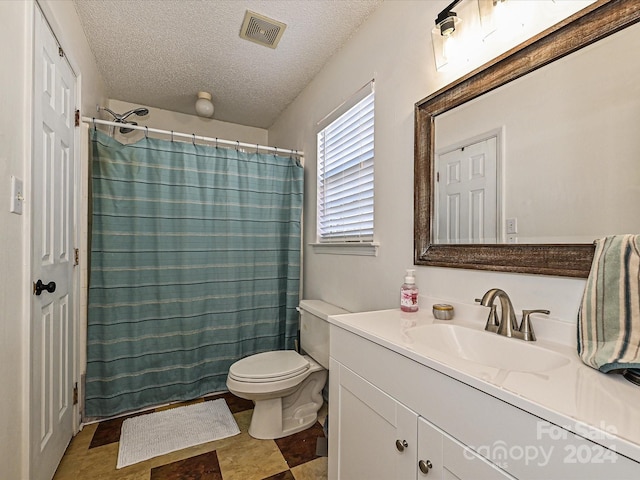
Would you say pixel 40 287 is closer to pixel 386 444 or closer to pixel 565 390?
pixel 386 444

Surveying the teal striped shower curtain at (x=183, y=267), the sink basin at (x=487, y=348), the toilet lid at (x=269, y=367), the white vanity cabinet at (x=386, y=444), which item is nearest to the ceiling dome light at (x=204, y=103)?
the teal striped shower curtain at (x=183, y=267)

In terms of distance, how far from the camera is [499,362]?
2.97 feet

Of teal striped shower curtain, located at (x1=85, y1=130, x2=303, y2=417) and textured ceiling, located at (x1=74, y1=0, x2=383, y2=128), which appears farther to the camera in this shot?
teal striped shower curtain, located at (x1=85, y1=130, x2=303, y2=417)

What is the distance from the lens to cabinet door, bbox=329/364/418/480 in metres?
0.82

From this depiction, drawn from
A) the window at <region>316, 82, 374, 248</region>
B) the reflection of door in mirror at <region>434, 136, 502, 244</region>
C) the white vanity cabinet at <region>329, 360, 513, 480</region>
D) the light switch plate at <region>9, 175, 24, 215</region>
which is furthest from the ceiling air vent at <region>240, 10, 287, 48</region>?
the white vanity cabinet at <region>329, 360, 513, 480</region>

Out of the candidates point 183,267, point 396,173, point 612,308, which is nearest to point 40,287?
point 183,267

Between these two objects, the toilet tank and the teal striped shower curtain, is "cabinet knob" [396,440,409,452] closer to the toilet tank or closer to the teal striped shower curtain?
the toilet tank

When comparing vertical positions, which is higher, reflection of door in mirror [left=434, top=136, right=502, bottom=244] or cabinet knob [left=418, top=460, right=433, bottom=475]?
reflection of door in mirror [left=434, top=136, right=502, bottom=244]

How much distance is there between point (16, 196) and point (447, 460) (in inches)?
57.0

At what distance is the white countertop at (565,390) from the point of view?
1.52ft

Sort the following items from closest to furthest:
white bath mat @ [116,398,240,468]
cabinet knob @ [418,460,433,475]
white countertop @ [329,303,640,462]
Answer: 1. white countertop @ [329,303,640,462]
2. cabinet knob @ [418,460,433,475]
3. white bath mat @ [116,398,240,468]

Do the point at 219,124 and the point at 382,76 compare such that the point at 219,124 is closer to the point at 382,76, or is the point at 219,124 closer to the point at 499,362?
the point at 382,76

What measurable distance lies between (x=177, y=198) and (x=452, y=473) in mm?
2035

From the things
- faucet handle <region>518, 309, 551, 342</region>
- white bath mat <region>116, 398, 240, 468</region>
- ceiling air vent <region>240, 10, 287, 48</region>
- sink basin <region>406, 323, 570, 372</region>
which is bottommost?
white bath mat <region>116, 398, 240, 468</region>
